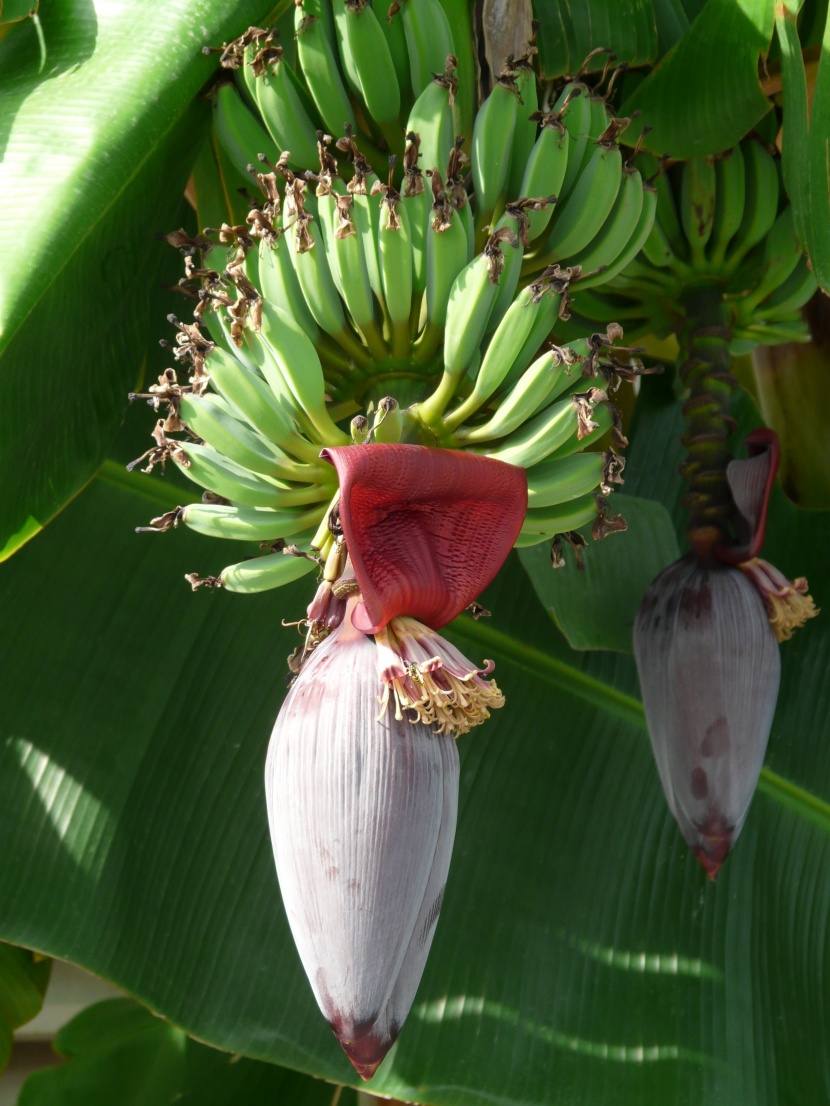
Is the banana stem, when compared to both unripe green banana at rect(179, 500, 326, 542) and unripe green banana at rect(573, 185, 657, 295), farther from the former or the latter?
unripe green banana at rect(179, 500, 326, 542)

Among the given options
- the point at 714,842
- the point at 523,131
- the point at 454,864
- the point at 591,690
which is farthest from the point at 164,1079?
the point at 523,131

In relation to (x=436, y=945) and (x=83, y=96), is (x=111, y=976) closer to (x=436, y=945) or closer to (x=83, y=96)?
(x=436, y=945)

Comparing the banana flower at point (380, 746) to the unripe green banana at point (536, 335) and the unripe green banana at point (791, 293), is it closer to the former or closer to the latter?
the unripe green banana at point (536, 335)

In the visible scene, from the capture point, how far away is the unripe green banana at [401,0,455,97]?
73 centimetres

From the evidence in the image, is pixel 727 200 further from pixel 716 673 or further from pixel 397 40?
pixel 716 673

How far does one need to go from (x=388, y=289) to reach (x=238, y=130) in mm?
221

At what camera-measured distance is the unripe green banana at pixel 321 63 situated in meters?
0.72

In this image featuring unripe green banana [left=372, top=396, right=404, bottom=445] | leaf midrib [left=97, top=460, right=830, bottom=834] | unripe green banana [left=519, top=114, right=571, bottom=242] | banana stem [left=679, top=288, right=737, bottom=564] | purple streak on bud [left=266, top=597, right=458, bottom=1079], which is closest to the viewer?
purple streak on bud [left=266, top=597, right=458, bottom=1079]

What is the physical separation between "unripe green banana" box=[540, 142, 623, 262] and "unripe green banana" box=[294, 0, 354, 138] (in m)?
0.18

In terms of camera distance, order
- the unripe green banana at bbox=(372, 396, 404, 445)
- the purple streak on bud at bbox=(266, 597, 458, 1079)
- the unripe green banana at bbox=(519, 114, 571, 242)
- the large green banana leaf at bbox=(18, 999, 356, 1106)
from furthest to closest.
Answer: the large green banana leaf at bbox=(18, 999, 356, 1106) → the unripe green banana at bbox=(519, 114, 571, 242) → the unripe green banana at bbox=(372, 396, 404, 445) → the purple streak on bud at bbox=(266, 597, 458, 1079)

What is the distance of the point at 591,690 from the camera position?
1.05 m

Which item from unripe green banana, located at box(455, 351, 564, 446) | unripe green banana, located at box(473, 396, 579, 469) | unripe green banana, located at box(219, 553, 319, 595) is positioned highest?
unripe green banana, located at box(455, 351, 564, 446)

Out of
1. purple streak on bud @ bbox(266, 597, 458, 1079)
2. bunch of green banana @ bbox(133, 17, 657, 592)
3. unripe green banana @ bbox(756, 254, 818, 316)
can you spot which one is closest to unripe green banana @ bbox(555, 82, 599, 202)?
bunch of green banana @ bbox(133, 17, 657, 592)

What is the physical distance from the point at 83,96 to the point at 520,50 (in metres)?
0.32
